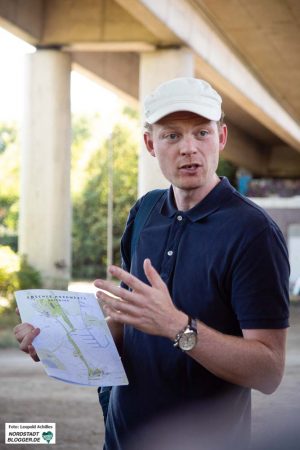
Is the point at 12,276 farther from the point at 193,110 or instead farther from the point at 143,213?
the point at 193,110

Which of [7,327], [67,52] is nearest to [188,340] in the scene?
[7,327]

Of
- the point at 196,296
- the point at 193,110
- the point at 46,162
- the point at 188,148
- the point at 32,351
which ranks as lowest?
the point at 32,351

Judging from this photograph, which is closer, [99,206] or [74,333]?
[74,333]

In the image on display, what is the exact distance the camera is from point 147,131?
11.6 ft

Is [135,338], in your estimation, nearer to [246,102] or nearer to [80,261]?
[246,102]

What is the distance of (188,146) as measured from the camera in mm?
3332

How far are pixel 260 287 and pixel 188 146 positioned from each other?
22.9 inches

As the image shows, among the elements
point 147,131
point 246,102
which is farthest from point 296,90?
point 147,131

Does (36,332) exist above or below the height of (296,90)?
below

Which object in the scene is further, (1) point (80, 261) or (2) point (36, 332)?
(1) point (80, 261)

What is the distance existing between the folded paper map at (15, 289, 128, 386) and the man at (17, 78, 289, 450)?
0.19 feet

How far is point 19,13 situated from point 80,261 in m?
43.6

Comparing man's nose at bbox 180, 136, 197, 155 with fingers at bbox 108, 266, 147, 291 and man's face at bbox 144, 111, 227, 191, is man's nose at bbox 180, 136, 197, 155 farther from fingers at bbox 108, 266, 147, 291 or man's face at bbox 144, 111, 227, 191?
fingers at bbox 108, 266, 147, 291

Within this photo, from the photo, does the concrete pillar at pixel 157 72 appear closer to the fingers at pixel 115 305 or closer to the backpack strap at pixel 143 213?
the backpack strap at pixel 143 213
